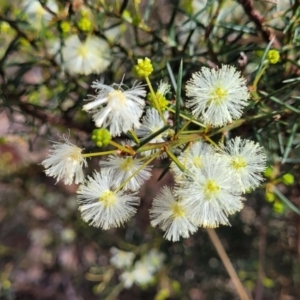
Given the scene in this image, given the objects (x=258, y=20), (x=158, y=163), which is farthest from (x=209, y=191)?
(x=158, y=163)

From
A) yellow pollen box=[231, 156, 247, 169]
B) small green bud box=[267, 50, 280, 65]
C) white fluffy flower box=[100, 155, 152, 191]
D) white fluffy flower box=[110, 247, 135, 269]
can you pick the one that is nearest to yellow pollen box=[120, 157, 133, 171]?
white fluffy flower box=[100, 155, 152, 191]

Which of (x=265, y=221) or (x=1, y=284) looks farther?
(x=1, y=284)

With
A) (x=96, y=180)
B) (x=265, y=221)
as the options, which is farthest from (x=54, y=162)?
(x=265, y=221)

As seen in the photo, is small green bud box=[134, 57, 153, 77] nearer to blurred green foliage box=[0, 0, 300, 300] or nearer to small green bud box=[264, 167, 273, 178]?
blurred green foliage box=[0, 0, 300, 300]

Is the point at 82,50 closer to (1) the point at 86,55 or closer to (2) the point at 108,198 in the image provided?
(1) the point at 86,55

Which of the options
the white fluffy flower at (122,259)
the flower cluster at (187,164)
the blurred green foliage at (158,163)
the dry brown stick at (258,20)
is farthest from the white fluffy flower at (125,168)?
the white fluffy flower at (122,259)

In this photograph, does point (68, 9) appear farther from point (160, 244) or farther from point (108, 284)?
point (108, 284)
